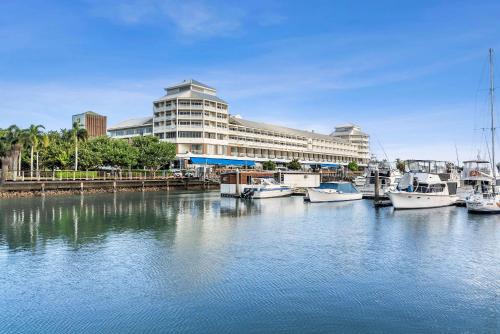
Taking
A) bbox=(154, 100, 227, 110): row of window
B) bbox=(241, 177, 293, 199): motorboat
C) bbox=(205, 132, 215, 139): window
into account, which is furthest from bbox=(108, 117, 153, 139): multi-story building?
bbox=(241, 177, 293, 199): motorboat

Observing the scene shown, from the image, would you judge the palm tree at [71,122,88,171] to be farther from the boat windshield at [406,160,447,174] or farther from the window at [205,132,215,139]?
the boat windshield at [406,160,447,174]

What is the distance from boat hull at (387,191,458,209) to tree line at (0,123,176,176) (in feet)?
200

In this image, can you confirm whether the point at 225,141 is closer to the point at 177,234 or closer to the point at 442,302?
the point at 177,234

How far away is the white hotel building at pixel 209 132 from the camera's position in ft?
375

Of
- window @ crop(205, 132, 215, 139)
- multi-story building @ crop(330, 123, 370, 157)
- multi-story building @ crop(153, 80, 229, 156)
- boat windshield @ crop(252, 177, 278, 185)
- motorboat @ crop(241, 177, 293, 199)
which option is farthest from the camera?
multi-story building @ crop(330, 123, 370, 157)

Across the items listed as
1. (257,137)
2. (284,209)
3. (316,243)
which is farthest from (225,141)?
(316,243)

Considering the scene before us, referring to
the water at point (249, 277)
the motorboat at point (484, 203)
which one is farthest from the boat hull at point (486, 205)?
the water at point (249, 277)

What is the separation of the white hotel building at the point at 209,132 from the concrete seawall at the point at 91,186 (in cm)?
1096

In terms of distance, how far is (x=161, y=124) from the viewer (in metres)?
118

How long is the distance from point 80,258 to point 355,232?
821 inches

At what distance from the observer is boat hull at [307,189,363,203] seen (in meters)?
61.4

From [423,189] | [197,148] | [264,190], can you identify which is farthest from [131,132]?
[423,189]

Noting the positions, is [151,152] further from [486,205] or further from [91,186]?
[486,205]

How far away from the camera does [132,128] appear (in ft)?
428
